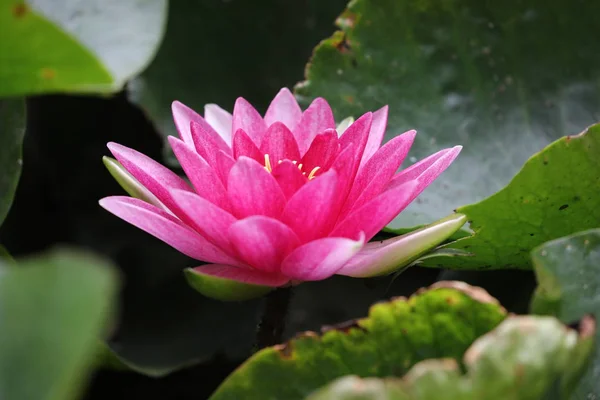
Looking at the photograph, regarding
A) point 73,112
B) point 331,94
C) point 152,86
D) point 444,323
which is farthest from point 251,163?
point 73,112

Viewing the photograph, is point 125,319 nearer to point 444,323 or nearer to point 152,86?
point 152,86

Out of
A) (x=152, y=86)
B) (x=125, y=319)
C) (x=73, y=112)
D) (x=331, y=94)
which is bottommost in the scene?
(x=125, y=319)

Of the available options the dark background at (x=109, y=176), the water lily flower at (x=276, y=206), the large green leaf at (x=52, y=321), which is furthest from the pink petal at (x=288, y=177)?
the dark background at (x=109, y=176)

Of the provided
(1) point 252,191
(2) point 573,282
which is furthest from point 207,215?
(2) point 573,282

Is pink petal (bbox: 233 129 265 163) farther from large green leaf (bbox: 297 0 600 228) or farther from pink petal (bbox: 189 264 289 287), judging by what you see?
large green leaf (bbox: 297 0 600 228)

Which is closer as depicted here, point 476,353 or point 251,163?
point 476,353

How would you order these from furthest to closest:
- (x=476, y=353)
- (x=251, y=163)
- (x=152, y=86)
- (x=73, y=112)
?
(x=73, y=112) → (x=152, y=86) → (x=251, y=163) → (x=476, y=353)

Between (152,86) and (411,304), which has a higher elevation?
(411,304)
